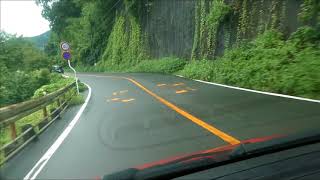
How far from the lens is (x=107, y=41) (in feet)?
213

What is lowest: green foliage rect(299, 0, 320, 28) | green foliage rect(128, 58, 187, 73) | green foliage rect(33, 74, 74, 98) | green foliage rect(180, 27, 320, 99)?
green foliage rect(128, 58, 187, 73)

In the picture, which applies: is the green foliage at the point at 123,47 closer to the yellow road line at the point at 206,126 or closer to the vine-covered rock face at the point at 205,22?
the vine-covered rock face at the point at 205,22

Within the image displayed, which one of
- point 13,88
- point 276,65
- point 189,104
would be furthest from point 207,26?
point 13,88

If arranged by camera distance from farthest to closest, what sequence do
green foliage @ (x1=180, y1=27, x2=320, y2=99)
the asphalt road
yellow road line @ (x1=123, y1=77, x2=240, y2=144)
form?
green foliage @ (x1=180, y1=27, x2=320, y2=99) < yellow road line @ (x1=123, y1=77, x2=240, y2=144) < the asphalt road

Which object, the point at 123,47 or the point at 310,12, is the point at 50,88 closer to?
the point at 310,12

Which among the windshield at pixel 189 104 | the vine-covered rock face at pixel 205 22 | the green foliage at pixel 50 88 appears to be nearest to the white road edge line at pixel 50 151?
the windshield at pixel 189 104

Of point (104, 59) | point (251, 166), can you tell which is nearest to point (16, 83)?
point (251, 166)

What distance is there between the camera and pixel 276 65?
17.3 meters

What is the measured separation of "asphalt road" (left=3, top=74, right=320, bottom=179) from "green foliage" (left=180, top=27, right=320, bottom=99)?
117 centimetres

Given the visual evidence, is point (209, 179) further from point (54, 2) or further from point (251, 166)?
point (54, 2)

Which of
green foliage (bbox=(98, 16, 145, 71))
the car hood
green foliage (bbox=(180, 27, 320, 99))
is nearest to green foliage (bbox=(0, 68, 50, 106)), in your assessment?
the car hood

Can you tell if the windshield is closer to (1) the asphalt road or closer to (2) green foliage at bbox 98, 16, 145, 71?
(1) the asphalt road

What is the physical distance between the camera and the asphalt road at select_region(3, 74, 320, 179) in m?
7.27

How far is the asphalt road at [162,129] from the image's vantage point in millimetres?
7270
